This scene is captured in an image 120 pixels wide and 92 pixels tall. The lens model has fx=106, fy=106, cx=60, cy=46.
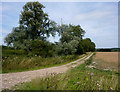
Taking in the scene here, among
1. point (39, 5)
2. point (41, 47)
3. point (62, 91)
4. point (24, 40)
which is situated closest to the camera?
point (62, 91)

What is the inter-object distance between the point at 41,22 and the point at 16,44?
16.8 feet

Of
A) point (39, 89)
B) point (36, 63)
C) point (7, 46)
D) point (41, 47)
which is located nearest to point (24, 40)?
point (7, 46)

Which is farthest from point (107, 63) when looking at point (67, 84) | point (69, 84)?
point (67, 84)

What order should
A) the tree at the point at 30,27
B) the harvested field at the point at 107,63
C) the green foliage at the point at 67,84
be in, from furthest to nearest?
the tree at the point at 30,27, the harvested field at the point at 107,63, the green foliage at the point at 67,84

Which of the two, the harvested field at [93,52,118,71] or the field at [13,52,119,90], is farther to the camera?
the harvested field at [93,52,118,71]

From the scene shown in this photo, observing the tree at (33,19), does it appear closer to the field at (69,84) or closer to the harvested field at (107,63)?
the harvested field at (107,63)

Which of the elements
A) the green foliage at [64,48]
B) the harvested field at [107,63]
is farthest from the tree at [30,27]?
the harvested field at [107,63]

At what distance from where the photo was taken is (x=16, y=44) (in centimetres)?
1519

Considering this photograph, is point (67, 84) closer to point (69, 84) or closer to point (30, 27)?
point (69, 84)

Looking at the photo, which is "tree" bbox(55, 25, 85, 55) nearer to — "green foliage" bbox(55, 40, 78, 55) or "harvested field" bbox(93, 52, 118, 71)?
"green foliage" bbox(55, 40, 78, 55)

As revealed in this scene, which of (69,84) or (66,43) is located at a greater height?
(66,43)

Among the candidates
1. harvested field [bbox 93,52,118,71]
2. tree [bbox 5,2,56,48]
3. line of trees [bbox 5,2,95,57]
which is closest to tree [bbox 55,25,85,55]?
line of trees [bbox 5,2,95,57]

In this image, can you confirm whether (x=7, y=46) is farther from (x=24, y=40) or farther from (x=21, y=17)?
(x=21, y=17)

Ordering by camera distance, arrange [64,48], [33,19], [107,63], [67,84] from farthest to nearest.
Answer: [33,19] < [64,48] < [107,63] < [67,84]
